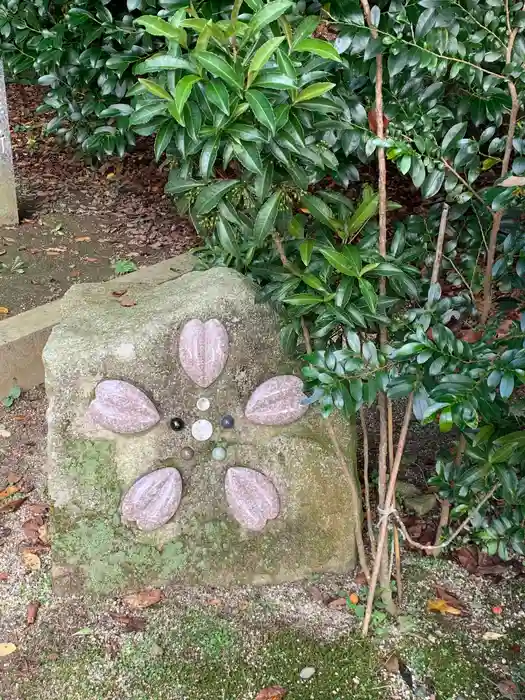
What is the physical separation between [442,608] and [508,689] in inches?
13.1

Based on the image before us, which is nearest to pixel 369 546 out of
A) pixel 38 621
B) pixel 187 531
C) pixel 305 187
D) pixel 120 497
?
pixel 187 531

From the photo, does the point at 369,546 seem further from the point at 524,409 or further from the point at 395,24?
the point at 395,24

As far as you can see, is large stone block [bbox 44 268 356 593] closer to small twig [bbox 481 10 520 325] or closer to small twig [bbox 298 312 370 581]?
small twig [bbox 298 312 370 581]

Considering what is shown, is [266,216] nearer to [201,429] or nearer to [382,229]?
[382,229]

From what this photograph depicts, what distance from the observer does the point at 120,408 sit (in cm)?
219

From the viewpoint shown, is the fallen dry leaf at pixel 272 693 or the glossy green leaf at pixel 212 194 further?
the fallen dry leaf at pixel 272 693

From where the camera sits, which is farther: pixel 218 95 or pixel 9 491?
pixel 9 491

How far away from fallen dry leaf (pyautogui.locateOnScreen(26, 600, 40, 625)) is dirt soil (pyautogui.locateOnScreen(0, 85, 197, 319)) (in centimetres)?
196

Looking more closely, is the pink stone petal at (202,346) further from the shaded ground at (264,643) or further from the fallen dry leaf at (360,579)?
the fallen dry leaf at (360,579)

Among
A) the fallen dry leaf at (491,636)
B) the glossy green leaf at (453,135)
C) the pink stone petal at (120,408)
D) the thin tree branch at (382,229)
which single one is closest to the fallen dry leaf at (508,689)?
the fallen dry leaf at (491,636)

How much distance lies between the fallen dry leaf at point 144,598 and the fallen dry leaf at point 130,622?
4cm

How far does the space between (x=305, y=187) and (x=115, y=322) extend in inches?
32.1

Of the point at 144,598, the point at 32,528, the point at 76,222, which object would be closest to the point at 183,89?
the point at 144,598

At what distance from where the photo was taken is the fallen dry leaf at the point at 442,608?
2365 millimetres
